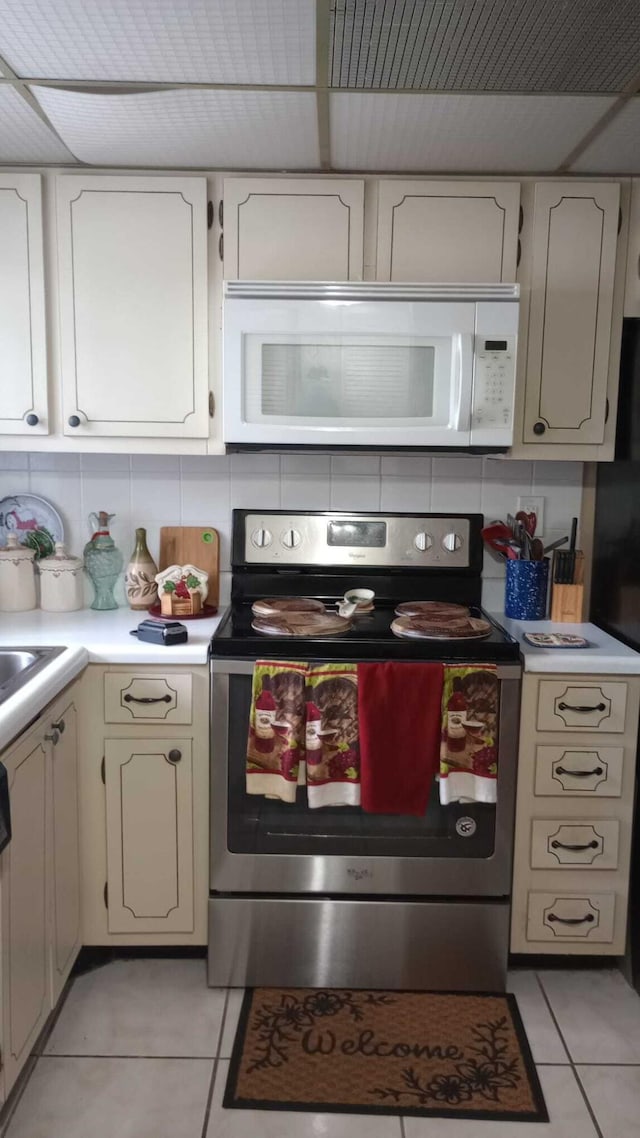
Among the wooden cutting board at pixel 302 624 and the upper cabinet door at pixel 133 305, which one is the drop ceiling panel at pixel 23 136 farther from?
the wooden cutting board at pixel 302 624

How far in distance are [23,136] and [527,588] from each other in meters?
1.74

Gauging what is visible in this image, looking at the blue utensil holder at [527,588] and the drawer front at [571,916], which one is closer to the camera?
the drawer front at [571,916]

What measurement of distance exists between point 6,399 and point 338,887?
Result: 1.53 m

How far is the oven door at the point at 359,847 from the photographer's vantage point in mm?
2148

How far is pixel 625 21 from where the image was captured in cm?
152

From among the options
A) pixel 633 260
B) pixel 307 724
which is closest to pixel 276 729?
pixel 307 724

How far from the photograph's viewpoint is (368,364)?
7.09 ft

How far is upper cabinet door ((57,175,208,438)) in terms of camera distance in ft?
7.39

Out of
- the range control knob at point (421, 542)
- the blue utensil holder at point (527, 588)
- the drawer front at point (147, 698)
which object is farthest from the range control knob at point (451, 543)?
the drawer front at point (147, 698)

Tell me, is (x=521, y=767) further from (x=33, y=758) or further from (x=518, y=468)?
(x=33, y=758)

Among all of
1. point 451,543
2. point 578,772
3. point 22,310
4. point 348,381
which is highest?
point 22,310

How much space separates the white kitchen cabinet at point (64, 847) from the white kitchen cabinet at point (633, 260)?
1.75 m

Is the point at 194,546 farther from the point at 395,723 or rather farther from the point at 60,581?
the point at 395,723

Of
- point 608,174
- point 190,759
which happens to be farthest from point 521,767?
point 608,174
